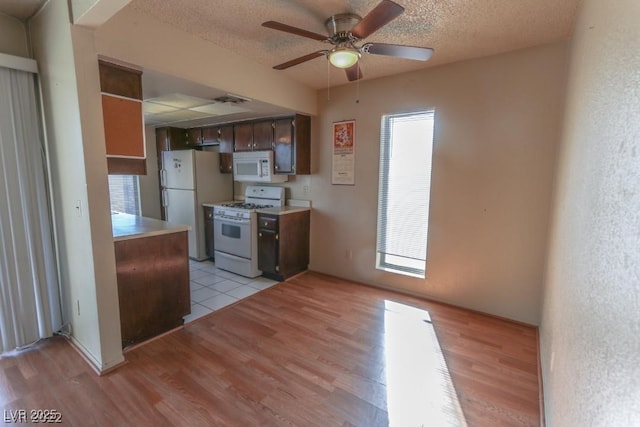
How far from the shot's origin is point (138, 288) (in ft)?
7.91

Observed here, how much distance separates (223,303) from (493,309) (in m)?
2.80

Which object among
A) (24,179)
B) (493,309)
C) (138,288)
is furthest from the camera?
(493,309)

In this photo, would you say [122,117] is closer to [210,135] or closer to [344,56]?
[344,56]

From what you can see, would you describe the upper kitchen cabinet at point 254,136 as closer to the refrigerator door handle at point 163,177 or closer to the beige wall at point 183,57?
the beige wall at point 183,57

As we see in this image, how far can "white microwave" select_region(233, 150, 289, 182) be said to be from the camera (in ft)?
13.5

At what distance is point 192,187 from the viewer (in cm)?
443

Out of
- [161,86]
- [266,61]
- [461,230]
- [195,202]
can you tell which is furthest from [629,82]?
[195,202]

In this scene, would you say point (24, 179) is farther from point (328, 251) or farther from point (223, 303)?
point (328, 251)

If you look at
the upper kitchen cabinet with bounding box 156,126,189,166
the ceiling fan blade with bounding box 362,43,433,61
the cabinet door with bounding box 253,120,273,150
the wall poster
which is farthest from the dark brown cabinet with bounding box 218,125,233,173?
the ceiling fan blade with bounding box 362,43,433,61

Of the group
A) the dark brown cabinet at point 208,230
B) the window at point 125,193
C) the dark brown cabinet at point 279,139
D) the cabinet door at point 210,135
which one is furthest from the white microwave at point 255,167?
the window at point 125,193

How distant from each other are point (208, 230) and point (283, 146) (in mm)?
1829

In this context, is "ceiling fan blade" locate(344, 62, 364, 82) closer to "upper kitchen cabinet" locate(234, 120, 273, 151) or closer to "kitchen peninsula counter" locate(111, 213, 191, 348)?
"upper kitchen cabinet" locate(234, 120, 273, 151)

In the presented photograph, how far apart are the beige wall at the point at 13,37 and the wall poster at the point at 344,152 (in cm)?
290

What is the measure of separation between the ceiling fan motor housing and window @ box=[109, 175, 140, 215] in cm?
430
